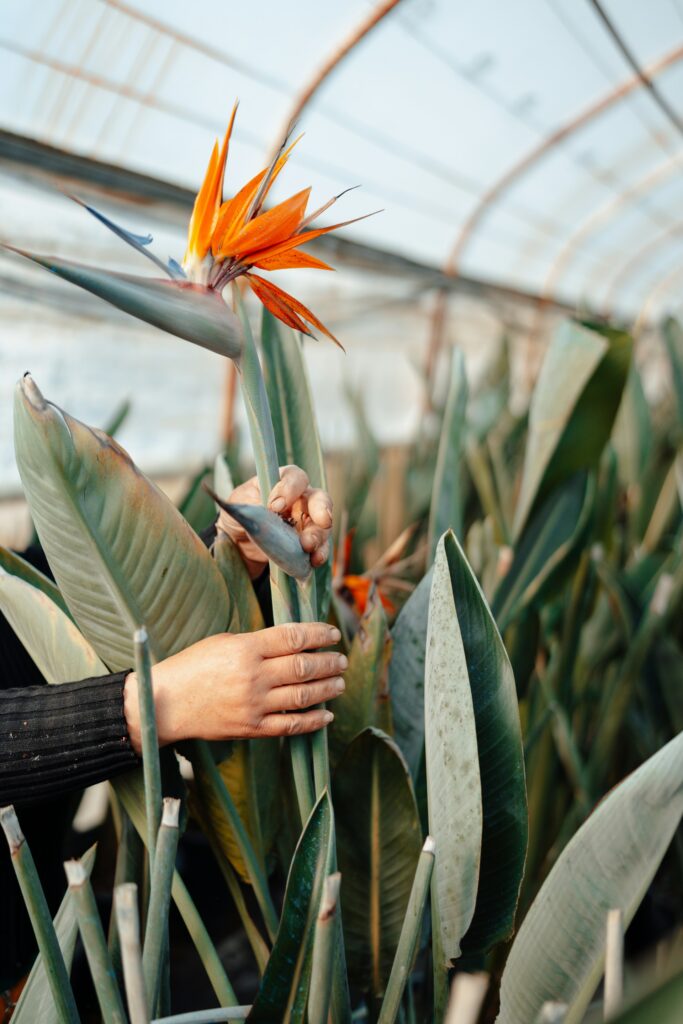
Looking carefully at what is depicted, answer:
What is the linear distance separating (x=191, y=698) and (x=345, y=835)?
0.11 meters

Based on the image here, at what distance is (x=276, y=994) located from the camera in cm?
30

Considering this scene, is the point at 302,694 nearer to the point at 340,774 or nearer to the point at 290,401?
the point at 340,774

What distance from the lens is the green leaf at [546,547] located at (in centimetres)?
54

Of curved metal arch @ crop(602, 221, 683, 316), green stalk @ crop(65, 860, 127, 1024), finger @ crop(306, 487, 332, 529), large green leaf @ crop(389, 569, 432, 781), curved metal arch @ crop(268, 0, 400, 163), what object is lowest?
green stalk @ crop(65, 860, 127, 1024)

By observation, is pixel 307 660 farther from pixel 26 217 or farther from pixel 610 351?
pixel 26 217

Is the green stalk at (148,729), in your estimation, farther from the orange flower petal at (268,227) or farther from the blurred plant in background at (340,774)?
the orange flower petal at (268,227)

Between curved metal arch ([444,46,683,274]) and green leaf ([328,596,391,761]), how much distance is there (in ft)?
7.25

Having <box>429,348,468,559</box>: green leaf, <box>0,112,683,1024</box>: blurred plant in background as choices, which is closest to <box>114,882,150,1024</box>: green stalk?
<box>0,112,683,1024</box>: blurred plant in background

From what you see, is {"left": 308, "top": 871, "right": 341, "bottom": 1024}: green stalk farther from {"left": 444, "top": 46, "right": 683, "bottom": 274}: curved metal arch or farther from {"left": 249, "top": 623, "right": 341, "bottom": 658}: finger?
{"left": 444, "top": 46, "right": 683, "bottom": 274}: curved metal arch

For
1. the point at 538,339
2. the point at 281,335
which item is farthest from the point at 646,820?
the point at 538,339

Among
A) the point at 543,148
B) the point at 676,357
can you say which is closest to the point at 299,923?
the point at 676,357

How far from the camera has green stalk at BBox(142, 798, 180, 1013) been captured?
27 cm

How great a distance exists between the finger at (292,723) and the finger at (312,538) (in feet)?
0.22

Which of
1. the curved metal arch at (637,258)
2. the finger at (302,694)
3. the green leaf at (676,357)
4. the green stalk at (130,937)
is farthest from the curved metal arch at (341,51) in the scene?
the curved metal arch at (637,258)
